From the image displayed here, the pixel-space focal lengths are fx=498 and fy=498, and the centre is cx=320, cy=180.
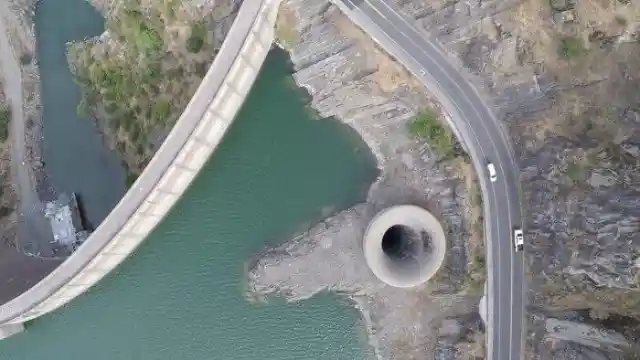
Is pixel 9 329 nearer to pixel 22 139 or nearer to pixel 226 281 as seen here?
pixel 22 139

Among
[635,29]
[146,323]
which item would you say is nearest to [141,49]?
[146,323]

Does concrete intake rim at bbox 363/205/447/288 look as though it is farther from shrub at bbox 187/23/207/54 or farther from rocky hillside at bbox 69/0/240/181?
shrub at bbox 187/23/207/54

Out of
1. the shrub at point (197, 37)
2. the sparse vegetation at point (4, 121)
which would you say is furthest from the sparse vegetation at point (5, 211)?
the shrub at point (197, 37)

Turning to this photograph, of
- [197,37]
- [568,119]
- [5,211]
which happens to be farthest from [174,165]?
[568,119]

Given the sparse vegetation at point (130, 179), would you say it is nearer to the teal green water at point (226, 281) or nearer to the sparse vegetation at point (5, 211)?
the teal green water at point (226, 281)

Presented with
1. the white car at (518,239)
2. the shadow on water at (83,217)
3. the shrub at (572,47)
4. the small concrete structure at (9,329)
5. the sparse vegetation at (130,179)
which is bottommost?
the small concrete structure at (9,329)

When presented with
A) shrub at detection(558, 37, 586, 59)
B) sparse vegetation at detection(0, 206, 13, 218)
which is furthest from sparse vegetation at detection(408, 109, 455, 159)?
sparse vegetation at detection(0, 206, 13, 218)

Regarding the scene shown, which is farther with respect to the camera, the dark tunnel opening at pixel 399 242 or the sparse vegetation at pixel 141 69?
the dark tunnel opening at pixel 399 242
